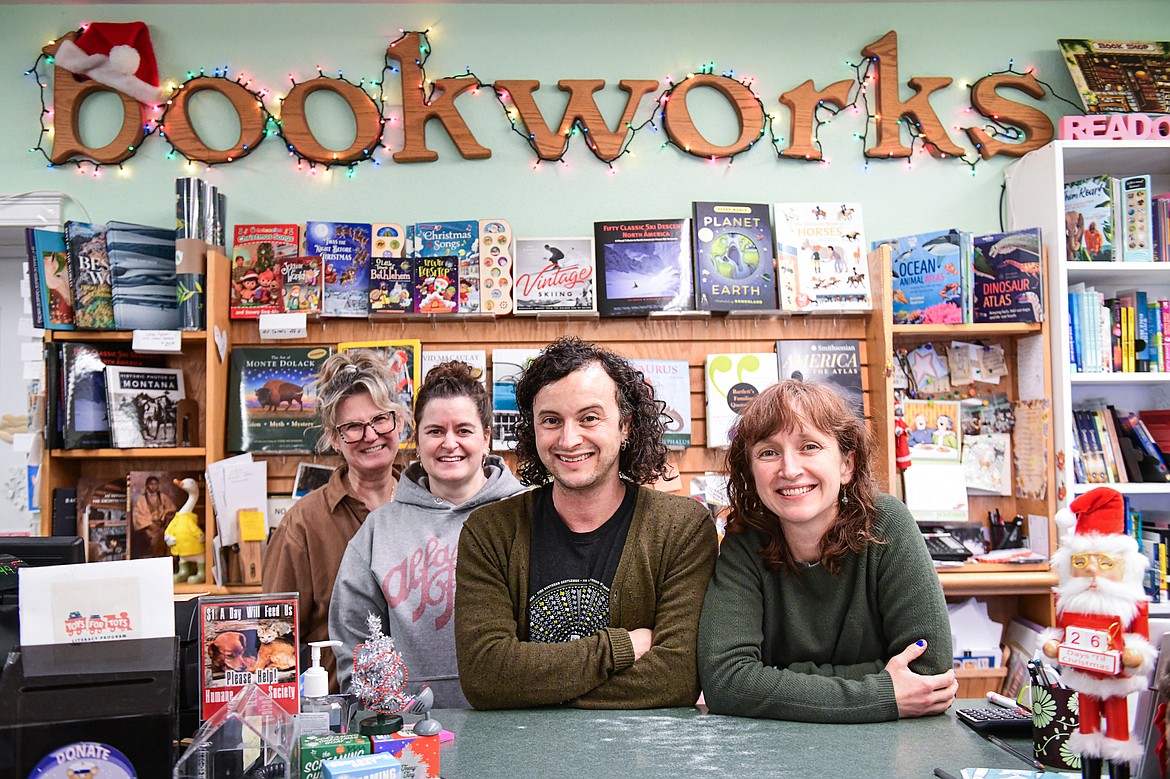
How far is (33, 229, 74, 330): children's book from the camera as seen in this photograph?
320 cm

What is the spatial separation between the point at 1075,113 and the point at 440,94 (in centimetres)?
269

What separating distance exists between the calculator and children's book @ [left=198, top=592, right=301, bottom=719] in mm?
1246

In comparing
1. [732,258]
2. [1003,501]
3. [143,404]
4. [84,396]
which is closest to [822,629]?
[732,258]

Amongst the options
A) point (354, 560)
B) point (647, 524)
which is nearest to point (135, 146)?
point (354, 560)

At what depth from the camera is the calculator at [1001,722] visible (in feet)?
5.15

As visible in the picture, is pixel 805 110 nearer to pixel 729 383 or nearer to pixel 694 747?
pixel 729 383

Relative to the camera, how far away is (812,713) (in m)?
1.63

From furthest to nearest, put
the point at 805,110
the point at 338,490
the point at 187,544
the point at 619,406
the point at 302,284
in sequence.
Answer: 1. the point at 805,110
2. the point at 302,284
3. the point at 187,544
4. the point at 338,490
5. the point at 619,406

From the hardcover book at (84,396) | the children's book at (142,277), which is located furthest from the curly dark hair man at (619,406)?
the hardcover book at (84,396)

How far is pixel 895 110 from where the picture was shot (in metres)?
3.57

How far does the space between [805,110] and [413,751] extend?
306 centimetres

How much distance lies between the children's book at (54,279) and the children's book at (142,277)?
166mm

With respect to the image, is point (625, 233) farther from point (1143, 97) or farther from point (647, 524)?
point (1143, 97)

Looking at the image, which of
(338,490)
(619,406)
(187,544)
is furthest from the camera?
(187,544)
